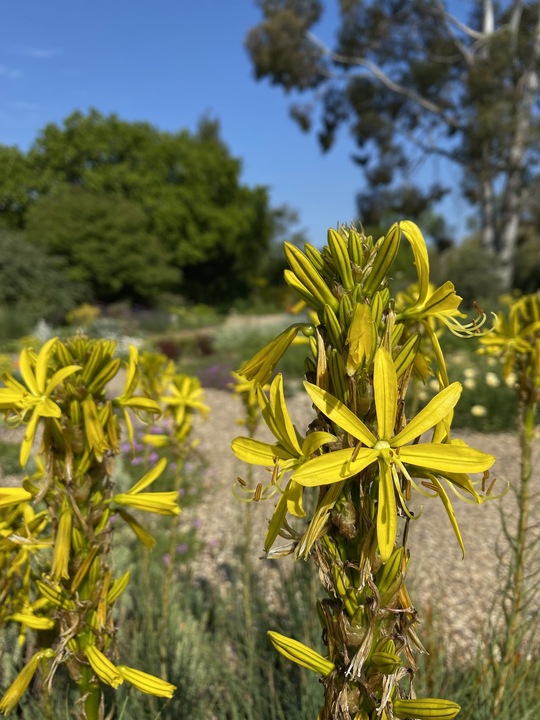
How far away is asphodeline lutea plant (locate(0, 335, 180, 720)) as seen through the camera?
43.3 inches

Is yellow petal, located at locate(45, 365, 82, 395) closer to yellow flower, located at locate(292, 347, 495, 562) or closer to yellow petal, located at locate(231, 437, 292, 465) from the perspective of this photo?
yellow petal, located at locate(231, 437, 292, 465)

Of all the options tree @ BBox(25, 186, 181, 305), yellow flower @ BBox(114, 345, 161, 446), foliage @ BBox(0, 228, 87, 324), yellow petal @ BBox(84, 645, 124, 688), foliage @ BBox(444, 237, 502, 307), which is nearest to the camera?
yellow petal @ BBox(84, 645, 124, 688)

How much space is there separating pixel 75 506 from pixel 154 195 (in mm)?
27319

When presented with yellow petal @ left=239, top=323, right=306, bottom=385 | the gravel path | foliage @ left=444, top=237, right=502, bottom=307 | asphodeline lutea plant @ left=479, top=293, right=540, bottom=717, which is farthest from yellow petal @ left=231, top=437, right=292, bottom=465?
foliage @ left=444, top=237, right=502, bottom=307

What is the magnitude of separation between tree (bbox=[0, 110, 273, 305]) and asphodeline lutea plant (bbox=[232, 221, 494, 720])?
22154mm

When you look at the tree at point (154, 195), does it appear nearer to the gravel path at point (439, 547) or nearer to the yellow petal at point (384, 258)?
the gravel path at point (439, 547)

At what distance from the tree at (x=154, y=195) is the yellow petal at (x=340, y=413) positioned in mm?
22257

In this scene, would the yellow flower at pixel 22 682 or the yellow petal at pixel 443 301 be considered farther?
the yellow flower at pixel 22 682

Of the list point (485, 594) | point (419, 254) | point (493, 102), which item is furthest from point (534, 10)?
point (419, 254)

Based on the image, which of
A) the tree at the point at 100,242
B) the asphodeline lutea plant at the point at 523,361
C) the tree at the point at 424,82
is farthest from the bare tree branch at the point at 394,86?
the asphodeline lutea plant at the point at 523,361

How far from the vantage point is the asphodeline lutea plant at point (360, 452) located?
2.55ft

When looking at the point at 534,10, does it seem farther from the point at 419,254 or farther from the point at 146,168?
the point at 419,254

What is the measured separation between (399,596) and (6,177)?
29711 mm

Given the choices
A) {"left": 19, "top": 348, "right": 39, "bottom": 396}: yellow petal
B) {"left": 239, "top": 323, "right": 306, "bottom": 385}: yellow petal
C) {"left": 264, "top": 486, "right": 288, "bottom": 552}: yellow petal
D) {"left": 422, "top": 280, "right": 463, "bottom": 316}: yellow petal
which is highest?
{"left": 422, "top": 280, "right": 463, "bottom": 316}: yellow petal
